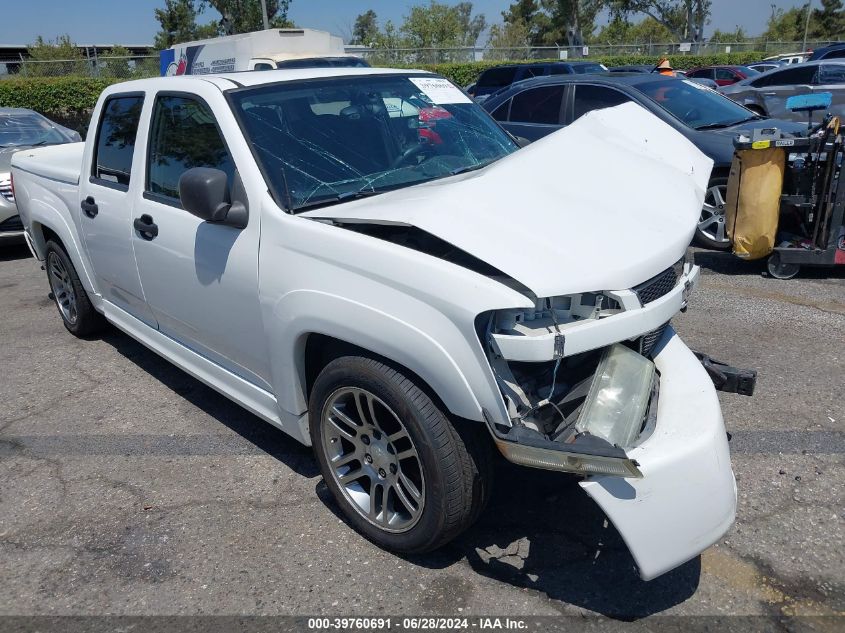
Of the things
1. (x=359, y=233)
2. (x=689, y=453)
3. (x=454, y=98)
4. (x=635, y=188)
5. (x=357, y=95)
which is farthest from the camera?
(x=454, y=98)

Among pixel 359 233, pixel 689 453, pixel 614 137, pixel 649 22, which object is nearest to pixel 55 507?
pixel 359 233

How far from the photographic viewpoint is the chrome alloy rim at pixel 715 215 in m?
7.03

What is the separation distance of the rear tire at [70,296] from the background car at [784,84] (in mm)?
12406

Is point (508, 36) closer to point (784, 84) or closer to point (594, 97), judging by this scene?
point (784, 84)

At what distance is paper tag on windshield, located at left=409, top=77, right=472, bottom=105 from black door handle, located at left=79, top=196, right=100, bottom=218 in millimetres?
2086

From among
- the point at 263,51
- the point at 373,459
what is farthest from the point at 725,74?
the point at 373,459

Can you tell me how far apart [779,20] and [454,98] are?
3003 inches

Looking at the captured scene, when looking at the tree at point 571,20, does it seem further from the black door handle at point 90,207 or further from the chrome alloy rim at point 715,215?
the black door handle at point 90,207

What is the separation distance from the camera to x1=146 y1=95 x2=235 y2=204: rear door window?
3.43m

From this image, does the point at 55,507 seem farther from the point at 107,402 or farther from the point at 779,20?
the point at 779,20

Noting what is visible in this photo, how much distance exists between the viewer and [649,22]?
67.3 metres

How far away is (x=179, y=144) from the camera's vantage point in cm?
372

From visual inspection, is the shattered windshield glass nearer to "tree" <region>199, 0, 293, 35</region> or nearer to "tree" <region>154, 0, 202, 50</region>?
"tree" <region>199, 0, 293, 35</region>

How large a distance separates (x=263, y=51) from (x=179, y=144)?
47.8ft
